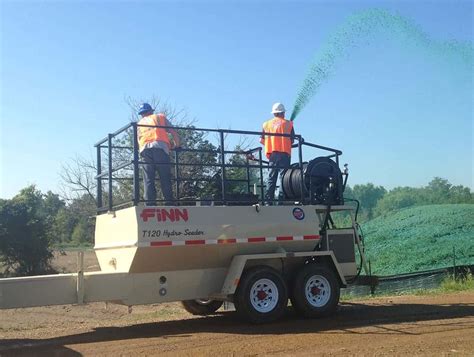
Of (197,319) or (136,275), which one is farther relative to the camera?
(197,319)

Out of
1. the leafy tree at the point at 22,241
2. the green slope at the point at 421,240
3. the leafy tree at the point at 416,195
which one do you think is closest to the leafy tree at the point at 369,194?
the leafy tree at the point at 416,195

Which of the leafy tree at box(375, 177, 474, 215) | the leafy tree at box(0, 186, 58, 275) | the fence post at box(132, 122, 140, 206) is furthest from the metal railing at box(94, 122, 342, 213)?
the leafy tree at box(375, 177, 474, 215)

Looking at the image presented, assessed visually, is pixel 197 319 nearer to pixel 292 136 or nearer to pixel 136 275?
pixel 136 275

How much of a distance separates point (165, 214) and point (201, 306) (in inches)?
117

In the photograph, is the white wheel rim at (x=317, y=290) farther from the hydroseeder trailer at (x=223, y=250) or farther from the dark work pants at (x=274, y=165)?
the dark work pants at (x=274, y=165)

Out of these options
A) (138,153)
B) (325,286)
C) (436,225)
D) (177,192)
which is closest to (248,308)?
(325,286)

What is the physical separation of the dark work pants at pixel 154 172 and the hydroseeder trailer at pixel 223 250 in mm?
193

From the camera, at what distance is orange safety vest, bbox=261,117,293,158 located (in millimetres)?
11203

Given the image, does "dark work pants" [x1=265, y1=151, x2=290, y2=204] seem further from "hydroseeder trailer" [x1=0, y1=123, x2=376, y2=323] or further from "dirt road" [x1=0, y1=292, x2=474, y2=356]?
"dirt road" [x1=0, y1=292, x2=474, y2=356]

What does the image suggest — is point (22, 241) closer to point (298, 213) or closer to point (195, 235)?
point (298, 213)

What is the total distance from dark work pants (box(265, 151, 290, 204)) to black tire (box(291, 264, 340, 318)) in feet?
5.66

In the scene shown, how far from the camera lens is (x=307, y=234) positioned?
1060 cm

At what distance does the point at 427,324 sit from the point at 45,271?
82.5 ft

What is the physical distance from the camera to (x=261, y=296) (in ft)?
32.2
